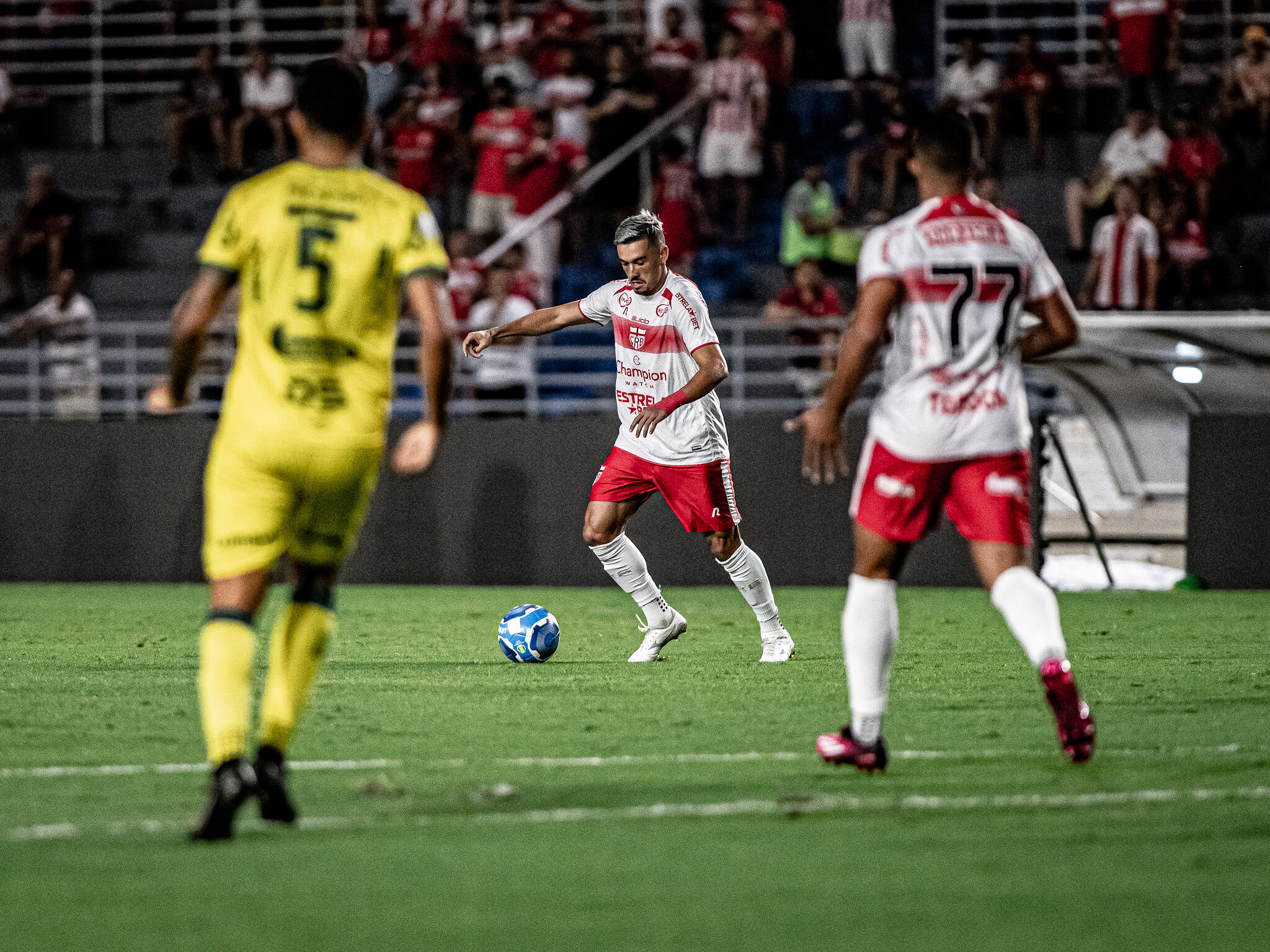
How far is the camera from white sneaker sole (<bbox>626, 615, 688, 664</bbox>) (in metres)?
10.2

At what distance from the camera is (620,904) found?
448 centimetres

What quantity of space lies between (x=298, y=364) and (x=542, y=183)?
14.2m

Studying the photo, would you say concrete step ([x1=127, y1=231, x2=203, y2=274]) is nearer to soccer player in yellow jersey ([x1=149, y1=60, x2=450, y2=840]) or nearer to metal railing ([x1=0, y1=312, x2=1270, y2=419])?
metal railing ([x1=0, y1=312, x2=1270, y2=419])

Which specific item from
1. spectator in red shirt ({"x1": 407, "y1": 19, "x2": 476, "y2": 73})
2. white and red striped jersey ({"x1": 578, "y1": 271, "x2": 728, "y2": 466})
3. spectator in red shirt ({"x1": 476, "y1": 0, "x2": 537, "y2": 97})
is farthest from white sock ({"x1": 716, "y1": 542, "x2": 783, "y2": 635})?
spectator in red shirt ({"x1": 407, "y1": 19, "x2": 476, "y2": 73})

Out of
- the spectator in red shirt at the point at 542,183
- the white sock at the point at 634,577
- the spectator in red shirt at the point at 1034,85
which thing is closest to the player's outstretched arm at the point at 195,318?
the white sock at the point at 634,577

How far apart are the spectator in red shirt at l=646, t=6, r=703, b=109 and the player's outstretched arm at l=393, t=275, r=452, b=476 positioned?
15034mm

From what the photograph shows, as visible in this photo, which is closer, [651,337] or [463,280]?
[651,337]

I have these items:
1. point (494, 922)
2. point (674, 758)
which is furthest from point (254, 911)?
point (674, 758)

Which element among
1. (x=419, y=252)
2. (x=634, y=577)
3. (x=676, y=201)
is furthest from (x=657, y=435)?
(x=676, y=201)

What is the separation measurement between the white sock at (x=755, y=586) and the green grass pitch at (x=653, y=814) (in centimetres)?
26

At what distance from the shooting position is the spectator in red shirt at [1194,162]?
18.0 meters

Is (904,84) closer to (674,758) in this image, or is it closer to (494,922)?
(674,758)

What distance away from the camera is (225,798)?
5113mm

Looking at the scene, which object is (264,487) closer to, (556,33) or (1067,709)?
(1067,709)
